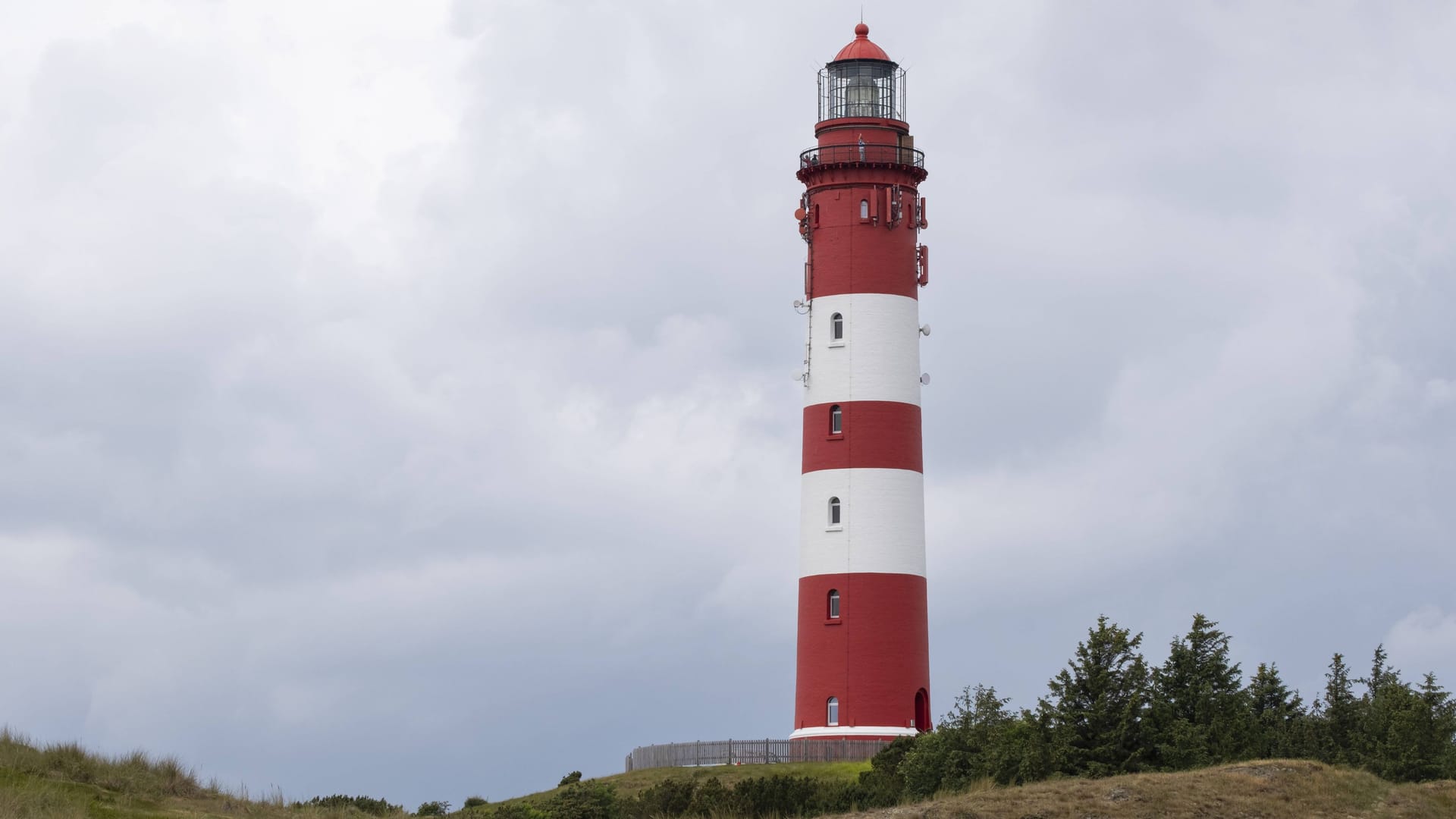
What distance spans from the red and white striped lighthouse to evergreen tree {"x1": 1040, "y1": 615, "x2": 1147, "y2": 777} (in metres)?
11.9

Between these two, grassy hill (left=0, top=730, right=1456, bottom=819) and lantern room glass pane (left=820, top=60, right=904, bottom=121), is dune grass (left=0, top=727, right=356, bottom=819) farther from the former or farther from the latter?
lantern room glass pane (left=820, top=60, right=904, bottom=121)

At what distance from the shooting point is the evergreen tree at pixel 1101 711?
3409 centimetres

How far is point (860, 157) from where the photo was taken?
50031 millimetres

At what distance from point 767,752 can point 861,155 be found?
1651cm

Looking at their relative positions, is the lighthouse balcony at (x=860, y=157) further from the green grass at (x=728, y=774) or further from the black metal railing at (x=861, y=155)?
the green grass at (x=728, y=774)

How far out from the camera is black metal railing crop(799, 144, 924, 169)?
50.0m

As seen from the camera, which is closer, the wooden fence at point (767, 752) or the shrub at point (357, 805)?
the shrub at point (357, 805)

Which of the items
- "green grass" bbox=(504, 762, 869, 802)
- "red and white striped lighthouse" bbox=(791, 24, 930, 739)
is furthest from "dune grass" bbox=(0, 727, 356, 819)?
"red and white striped lighthouse" bbox=(791, 24, 930, 739)

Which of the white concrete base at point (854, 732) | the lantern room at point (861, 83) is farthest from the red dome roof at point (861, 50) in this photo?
the white concrete base at point (854, 732)

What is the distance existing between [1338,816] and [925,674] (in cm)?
1916

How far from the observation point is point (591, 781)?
1759 inches

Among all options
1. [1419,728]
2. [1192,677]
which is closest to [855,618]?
[1192,677]

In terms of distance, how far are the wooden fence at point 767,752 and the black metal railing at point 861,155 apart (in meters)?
15.8

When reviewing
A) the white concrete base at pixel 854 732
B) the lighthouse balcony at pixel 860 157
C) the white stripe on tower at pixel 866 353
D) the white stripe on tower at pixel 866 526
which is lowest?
the white concrete base at pixel 854 732
